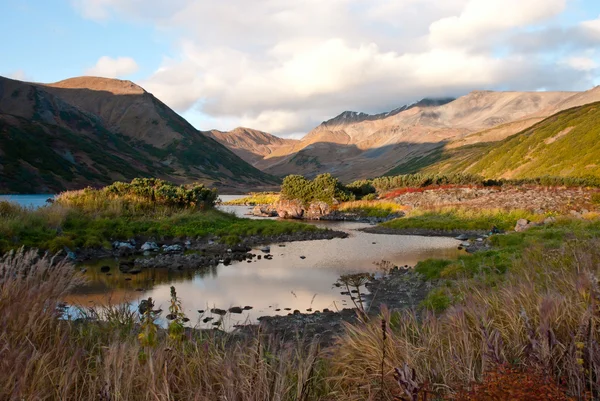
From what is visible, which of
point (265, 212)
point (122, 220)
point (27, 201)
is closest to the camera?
point (122, 220)

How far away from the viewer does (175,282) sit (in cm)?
1738

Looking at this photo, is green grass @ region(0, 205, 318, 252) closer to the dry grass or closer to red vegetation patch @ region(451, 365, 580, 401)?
the dry grass

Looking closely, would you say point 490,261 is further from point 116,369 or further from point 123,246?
point 123,246

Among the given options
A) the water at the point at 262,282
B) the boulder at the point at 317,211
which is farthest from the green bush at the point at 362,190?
the water at the point at 262,282

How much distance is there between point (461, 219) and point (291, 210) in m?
24.4

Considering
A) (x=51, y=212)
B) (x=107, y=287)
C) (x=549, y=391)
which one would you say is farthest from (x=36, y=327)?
(x=51, y=212)

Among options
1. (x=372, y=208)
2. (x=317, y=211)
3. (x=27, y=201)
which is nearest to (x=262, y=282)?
(x=372, y=208)

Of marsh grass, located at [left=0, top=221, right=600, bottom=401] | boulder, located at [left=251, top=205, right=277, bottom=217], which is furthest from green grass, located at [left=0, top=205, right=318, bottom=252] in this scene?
boulder, located at [left=251, top=205, right=277, bottom=217]

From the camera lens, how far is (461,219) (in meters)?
36.9

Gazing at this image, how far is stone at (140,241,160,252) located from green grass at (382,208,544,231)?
22.0m

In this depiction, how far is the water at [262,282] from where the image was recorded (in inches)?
547

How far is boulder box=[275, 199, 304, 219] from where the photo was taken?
5531 cm

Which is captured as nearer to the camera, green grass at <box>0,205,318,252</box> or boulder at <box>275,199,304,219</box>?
green grass at <box>0,205,318,252</box>

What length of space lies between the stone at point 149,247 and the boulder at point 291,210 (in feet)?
102
